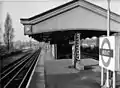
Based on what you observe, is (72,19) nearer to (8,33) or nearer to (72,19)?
(72,19)

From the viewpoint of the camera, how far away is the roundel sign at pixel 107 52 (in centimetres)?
605

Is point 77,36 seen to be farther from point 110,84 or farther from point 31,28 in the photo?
point 110,84

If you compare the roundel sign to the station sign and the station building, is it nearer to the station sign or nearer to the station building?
the station sign

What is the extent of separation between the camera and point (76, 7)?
35.1 feet

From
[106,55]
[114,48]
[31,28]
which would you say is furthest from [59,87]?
[31,28]

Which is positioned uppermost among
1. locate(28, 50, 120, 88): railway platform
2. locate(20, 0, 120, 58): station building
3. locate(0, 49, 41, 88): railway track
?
locate(20, 0, 120, 58): station building

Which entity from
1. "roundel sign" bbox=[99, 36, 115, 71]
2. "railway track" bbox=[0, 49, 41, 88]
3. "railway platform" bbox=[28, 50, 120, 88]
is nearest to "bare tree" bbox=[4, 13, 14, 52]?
"railway track" bbox=[0, 49, 41, 88]

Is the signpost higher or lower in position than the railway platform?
higher

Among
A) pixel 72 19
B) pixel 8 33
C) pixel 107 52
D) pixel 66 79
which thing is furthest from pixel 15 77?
pixel 8 33

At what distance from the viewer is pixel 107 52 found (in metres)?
6.46

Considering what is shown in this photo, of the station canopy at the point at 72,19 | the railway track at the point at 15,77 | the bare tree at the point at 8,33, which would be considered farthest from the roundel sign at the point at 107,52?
the bare tree at the point at 8,33

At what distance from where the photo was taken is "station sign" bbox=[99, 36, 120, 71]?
593 centimetres

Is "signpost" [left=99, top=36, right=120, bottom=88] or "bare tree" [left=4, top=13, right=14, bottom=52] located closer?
"signpost" [left=99, top=36, right=120, bottom=88]

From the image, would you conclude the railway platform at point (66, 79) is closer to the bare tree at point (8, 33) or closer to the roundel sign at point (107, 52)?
the roundel sign at point (107, 52)
